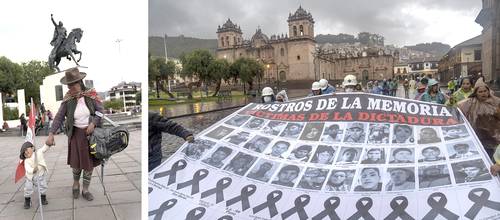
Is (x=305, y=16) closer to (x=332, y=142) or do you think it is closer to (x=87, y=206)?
(x=332, y=142)

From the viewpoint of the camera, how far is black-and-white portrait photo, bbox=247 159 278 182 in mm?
2434

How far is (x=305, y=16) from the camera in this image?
250 cm

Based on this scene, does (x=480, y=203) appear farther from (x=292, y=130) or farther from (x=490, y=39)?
(x=292, y=130)

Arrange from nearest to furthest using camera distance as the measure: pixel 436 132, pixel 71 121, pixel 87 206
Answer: pixel 436 132, pixel 71 121, pixel 87 206

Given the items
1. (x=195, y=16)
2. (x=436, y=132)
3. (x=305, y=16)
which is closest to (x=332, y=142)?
(x=436, y=132)

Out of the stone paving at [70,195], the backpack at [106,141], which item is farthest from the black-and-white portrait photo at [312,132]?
the stone paving at [70,195]

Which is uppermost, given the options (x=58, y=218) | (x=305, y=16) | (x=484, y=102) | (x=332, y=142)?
(x=305, y=16)

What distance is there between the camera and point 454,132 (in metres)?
2.30

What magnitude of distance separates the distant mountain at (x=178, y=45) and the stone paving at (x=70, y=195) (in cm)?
178

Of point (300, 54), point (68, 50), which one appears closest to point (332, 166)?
point (300, 54)

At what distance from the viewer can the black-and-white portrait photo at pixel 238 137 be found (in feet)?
8.32

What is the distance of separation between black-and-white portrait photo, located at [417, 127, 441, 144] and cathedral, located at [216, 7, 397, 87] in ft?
1.15

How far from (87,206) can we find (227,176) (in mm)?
1966

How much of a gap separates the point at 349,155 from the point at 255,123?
0.55m
